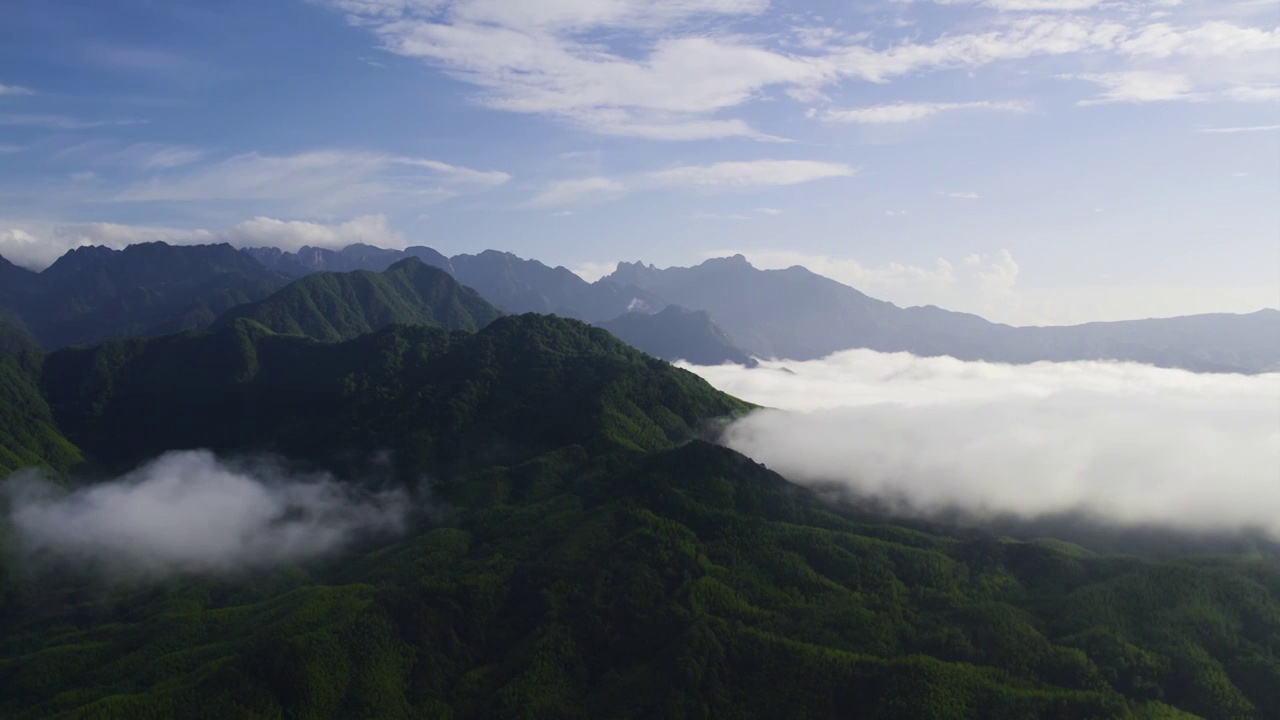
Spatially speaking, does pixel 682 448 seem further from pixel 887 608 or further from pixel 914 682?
pixel 914 682

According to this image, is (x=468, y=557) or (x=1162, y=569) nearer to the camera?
(x=1162, y=569)

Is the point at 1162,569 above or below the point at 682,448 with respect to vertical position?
below

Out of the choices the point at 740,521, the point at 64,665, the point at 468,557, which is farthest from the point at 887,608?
the point at 64,665

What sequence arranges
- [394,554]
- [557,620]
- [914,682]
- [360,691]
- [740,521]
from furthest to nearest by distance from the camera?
[394,554] → [740,521] → [557,620] → [360,691] → [914,682]

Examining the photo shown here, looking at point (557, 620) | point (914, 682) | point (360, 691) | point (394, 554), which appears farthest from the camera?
point (394, 554)

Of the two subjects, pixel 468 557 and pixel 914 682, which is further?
pixel 468 557

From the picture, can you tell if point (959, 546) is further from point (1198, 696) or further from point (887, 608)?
point (1198, 696)

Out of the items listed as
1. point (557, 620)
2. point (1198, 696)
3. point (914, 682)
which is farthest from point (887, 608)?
point (557, 620)

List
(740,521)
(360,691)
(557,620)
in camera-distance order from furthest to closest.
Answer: (740,521) → (557,620) → (360,691)

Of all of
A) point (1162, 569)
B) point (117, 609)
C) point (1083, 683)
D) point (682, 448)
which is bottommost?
point (117, 609)
